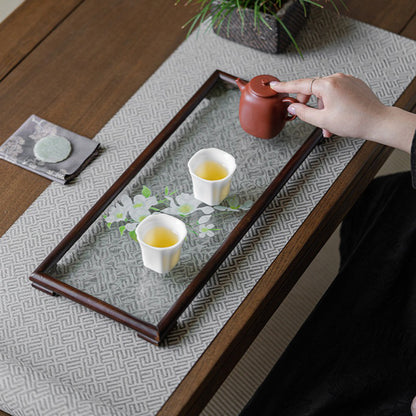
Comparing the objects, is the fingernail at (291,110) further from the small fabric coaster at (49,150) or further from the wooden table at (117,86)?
the small fabric coaster at (49,150)

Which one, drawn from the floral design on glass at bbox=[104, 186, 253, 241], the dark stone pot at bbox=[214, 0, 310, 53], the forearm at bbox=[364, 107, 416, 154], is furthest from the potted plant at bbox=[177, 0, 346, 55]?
the floral design on glass at bbox=[104, 186, 253, 241]

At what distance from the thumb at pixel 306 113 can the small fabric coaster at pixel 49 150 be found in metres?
0.35

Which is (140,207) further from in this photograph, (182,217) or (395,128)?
(395,128)

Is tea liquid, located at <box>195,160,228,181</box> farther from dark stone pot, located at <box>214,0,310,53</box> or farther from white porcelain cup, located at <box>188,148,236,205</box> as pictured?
dark stone pot, located at <box>214,0,310,53</box>

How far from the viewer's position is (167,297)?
95 cm

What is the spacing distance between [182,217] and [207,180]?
7 centimetres

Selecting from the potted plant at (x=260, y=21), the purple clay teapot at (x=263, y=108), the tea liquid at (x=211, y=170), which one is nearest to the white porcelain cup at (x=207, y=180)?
the tea liquid at (x=211, y=170)

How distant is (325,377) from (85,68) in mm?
731

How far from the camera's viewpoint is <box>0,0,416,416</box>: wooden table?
3.12ft

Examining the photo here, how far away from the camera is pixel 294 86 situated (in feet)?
3.48

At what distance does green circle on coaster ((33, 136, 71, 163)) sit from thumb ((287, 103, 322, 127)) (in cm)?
39

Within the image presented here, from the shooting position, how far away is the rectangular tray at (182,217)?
944mm

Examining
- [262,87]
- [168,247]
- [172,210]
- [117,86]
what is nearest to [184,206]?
[172,210]

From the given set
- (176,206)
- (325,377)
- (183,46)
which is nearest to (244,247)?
(176,206)
